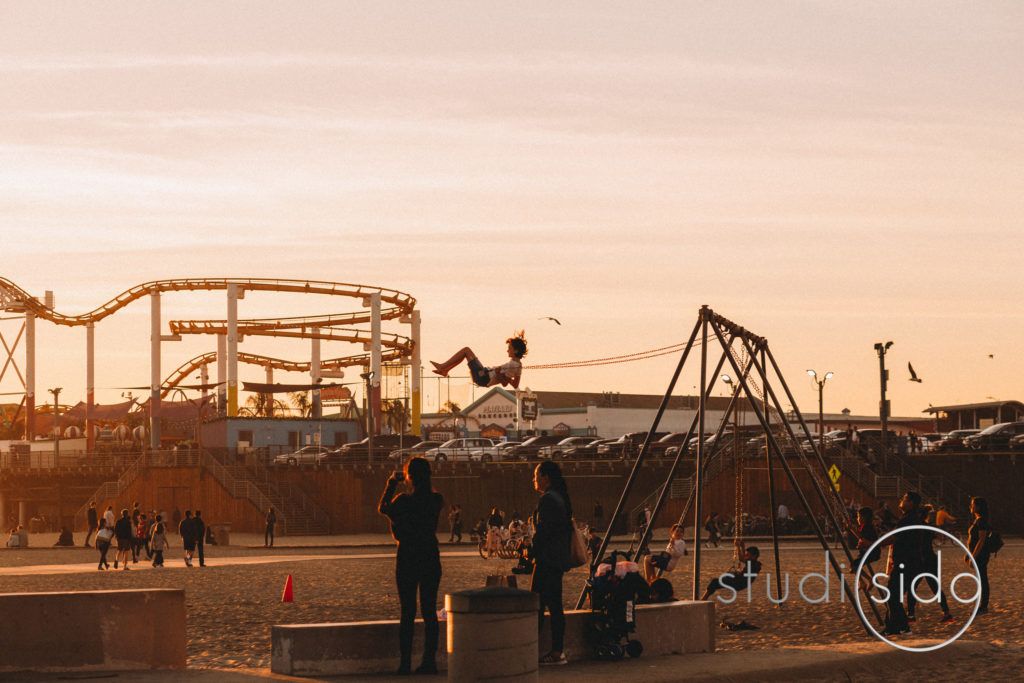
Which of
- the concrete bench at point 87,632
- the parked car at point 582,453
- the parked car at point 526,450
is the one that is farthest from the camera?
the parked car at point 526,450

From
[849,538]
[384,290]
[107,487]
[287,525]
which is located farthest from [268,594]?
[384,290]

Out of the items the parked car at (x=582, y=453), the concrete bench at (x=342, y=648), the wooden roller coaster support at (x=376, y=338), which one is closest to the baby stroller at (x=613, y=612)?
the concrete bench at (x=342, y=648)

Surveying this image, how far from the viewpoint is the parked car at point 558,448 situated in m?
62.1

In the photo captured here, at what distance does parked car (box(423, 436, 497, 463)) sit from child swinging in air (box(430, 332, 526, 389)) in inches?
2013

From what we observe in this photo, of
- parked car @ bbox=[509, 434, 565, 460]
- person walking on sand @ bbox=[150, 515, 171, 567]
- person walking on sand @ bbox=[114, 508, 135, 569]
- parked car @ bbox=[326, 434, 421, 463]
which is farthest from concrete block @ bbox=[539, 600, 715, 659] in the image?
parked car @ bbox=[326, 434, 421, 463]

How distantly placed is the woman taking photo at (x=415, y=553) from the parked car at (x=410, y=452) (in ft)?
165

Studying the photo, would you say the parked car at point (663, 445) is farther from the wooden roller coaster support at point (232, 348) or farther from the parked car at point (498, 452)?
the wooden roller coaster support at point (232, 348)

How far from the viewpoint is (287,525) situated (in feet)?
191

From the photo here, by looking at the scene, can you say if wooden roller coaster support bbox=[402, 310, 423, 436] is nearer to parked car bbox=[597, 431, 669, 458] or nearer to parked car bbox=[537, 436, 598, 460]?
parked car bbox=[537, 436, 598, 460]

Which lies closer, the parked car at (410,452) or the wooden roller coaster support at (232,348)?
the parked car at (410,452)

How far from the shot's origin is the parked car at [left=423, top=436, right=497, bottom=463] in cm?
6306

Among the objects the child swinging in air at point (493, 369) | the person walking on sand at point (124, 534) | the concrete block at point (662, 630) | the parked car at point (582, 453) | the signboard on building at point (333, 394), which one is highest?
the signboard on building at point (333, 394)

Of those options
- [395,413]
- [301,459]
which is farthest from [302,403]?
[301,459]

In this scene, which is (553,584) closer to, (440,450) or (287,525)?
(287,525)
